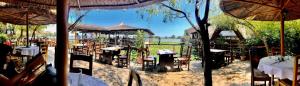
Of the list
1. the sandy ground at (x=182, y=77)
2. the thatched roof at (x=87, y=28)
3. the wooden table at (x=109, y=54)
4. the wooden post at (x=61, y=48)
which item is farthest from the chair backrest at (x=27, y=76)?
the thatched roof at (x=87, y=28)

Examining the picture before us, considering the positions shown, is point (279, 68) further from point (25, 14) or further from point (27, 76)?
point (25, 14)

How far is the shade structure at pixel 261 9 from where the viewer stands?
6.22 metres

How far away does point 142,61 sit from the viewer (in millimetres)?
11867

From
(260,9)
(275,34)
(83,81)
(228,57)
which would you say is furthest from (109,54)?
(83,81)

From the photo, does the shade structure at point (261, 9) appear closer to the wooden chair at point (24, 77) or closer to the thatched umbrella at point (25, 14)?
the thatched umbrella at point (25, 14)

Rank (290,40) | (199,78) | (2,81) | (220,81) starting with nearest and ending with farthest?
1. (2,81)
2. (220,81)
3. (199,78)
4. (290,40)

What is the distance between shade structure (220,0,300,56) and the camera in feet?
20.4

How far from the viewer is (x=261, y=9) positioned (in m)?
7.41

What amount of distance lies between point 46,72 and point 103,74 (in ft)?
21.7

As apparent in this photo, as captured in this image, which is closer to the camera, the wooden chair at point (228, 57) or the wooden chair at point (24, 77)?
the wooden chair at point (24, 77)

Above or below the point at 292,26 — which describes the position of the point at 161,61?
below

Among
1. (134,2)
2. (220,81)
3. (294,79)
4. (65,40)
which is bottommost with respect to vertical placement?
(220,81)

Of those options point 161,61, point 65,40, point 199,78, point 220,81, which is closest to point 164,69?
point 161,61

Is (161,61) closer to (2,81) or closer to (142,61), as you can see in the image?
(142,61)
